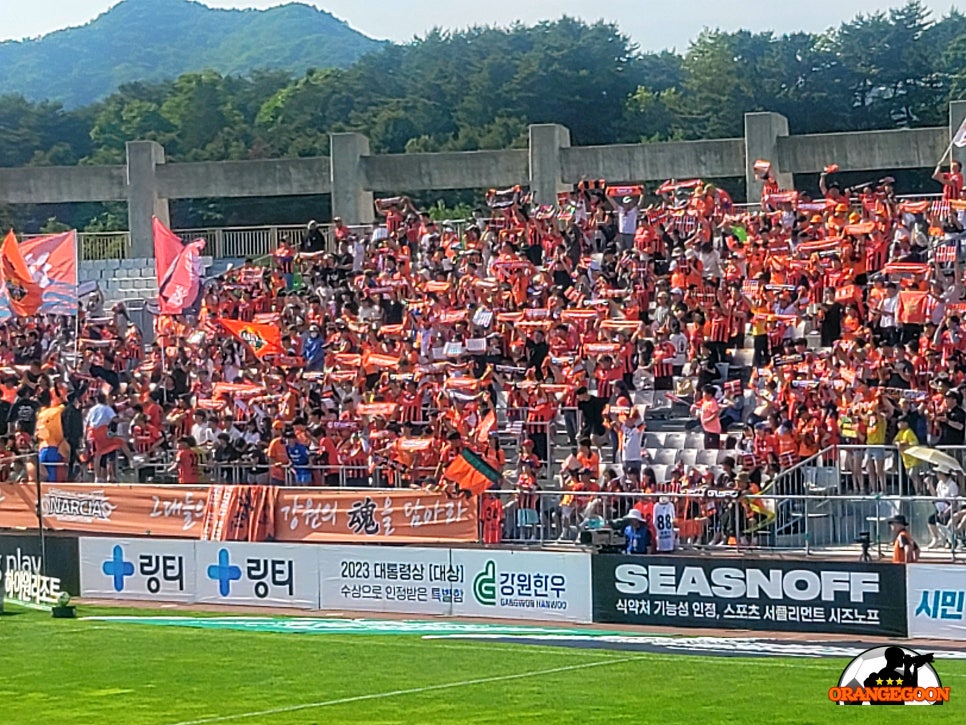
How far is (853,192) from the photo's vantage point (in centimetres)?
2878

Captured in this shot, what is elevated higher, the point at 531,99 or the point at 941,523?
the point at 531,99

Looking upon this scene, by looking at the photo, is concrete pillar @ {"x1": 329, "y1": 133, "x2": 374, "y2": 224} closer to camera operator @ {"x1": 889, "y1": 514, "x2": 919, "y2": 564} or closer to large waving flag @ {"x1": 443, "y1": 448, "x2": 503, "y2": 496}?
large waving flag @ {"x1": 443, "y1": 448, "x2": 503, "y2": 496}

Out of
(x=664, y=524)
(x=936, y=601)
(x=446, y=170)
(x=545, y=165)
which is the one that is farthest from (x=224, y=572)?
(x=446, y=170)

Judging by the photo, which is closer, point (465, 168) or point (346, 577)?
point (346, 577)

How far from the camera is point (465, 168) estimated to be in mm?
35969

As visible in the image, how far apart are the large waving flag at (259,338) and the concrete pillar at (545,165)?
6775mm

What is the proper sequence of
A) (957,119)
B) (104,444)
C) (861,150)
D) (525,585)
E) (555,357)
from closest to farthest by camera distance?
(525,585) < (555,357) < (104,444) < (957,119) < (861,150)

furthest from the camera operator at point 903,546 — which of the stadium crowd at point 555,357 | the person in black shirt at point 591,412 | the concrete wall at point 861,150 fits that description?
the concrete wall at point 861,150

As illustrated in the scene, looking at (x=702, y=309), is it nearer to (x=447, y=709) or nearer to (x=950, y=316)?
(x=950, y=316)

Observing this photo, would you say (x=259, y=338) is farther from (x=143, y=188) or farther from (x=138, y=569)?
(x=143, y=188)

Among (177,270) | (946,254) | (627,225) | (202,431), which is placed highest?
(627,225)

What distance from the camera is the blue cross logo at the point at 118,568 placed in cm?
2588

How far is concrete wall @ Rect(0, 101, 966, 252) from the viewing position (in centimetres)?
3225

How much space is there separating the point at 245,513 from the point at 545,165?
37.7 ft
